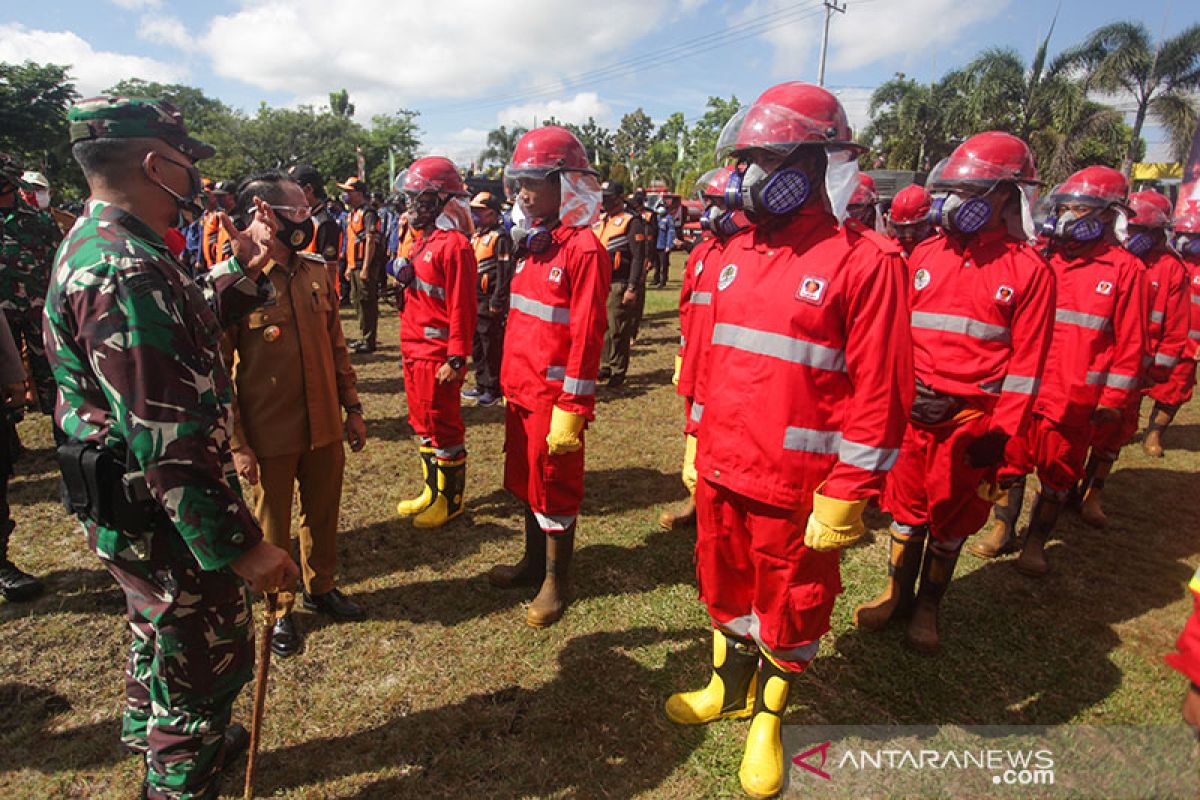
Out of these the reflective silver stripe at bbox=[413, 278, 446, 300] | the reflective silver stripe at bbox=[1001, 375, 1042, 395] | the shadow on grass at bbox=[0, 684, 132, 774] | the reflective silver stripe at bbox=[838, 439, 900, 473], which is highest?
the reflective silver stripe at bbox=[413, 278, 446, 300]

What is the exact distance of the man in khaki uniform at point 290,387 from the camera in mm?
3105

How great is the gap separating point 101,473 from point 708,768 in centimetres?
262

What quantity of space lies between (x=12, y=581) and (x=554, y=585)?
3263 millimetres

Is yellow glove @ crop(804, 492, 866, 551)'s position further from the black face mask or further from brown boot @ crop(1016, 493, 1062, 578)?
brown boot @ crop(1016, 493, 1062, 578)

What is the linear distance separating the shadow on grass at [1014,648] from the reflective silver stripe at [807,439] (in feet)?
5.27

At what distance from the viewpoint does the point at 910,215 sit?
5.88 metres

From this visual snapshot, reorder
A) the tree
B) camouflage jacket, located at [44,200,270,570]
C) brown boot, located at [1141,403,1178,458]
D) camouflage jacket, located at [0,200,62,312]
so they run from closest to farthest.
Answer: camouflage jacket, located at [44,200,270,570]
camouflage jacket, located at [0,200,62,312]
brown boot, located at [1141,403,1178,458]
the tree

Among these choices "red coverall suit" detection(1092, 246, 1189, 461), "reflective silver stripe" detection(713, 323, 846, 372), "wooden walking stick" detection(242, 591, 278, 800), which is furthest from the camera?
"red coverall suit" detection(1092, 246, 1189, 461)

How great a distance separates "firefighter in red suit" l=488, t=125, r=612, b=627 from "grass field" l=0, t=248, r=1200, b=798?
585 millimetres

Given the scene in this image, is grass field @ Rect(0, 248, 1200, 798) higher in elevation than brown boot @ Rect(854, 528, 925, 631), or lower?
lower

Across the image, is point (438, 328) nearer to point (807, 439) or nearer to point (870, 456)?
point (807, 439)

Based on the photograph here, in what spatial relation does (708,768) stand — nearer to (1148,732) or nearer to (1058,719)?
(1058,719)

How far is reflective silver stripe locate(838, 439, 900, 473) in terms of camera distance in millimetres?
2305

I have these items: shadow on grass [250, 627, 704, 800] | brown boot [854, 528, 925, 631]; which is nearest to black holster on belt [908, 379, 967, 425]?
brown boot [854, 528, 925, 631]
